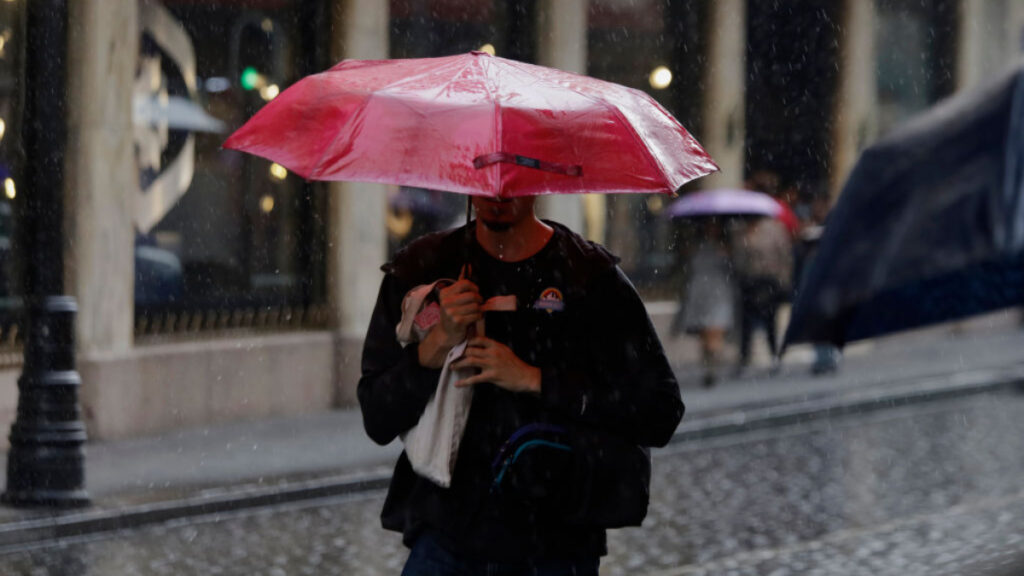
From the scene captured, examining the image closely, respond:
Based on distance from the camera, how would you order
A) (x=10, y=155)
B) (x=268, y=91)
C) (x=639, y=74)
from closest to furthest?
(x=10, y=155)
(x=268, y=91)
(x=639, y=74)

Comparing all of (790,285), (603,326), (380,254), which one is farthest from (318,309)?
(603,326)

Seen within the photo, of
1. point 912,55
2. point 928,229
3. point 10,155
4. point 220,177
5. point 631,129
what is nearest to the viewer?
point 928,229

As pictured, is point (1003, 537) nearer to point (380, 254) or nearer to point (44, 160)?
point (44, 160)

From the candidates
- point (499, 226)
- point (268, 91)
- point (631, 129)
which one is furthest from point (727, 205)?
point (499, 226)

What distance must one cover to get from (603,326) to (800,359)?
15737 mm

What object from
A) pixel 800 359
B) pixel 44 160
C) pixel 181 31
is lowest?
pixel 800 359

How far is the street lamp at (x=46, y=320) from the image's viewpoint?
9.41 meters

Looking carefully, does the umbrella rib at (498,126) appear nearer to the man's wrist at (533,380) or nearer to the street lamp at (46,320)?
the man's wrist at (533,380)

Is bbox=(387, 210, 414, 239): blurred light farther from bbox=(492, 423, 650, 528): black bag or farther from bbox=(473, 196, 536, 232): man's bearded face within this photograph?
bbox=(492, 423, 650, 528): black bag

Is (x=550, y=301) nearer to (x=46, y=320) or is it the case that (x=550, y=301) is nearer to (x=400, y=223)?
(x=46, y=320)

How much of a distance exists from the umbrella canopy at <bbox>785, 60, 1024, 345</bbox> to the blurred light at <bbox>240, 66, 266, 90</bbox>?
36.1 feet

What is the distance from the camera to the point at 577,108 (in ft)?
13.0

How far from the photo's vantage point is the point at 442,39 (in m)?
15.7

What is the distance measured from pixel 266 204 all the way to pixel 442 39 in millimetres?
2485
